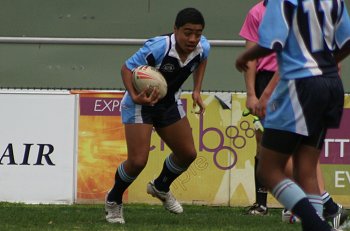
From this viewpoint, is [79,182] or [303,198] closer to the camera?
[303,198]

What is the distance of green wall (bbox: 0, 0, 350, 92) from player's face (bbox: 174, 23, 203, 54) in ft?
13.1

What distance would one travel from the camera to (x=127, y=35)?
471 inches

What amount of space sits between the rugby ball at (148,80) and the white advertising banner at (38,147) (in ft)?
8.41

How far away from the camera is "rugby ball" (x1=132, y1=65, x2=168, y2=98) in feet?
25.5

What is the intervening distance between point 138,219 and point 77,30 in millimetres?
4068

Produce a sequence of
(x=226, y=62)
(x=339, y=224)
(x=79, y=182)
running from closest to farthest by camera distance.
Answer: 1. (x=339, y=224)
2. (x=79, y=182)
3. (x=226, y=62)

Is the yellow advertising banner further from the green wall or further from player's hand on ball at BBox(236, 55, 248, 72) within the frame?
player's hand on ball at BBox(236, 55, 248, 72)

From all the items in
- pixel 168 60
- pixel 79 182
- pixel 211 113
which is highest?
pixel 168 60

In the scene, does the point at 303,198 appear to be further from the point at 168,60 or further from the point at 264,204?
the point at 264,204

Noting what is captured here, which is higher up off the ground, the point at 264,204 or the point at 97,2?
the point at 97,2

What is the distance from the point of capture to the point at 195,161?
1033 cm

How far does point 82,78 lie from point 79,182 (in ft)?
6.53

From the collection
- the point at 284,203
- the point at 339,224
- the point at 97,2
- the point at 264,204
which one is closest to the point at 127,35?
the point at 97,2

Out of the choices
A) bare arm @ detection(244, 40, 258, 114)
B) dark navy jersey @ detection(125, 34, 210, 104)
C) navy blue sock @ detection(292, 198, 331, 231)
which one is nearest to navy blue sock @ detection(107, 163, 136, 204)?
dark navy jersey @ detection(125, 34, 210, 104)
